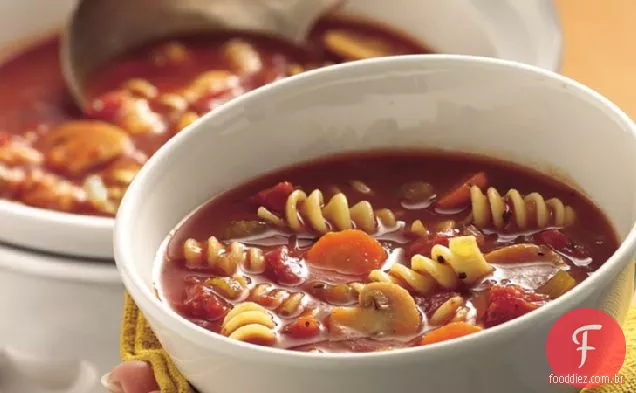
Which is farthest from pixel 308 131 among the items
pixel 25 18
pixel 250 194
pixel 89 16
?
pixel 25 18

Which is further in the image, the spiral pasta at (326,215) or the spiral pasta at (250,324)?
the spiral pasta at (326,215)

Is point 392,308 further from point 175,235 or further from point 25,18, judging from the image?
point 25,18

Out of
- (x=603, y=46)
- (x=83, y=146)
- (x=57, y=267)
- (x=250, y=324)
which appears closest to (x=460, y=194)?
(x=250, y=324)

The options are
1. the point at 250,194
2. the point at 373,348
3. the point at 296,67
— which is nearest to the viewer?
the point at 373,348

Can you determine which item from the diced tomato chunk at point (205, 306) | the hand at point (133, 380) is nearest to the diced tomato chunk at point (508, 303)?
the diced tomato chunk at point (205, 306)

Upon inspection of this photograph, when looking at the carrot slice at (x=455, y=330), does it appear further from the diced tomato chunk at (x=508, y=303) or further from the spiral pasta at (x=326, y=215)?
the spiral pasta at (x=326, y=215)

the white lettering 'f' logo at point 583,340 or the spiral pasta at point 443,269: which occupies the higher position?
the white lettering 'f' logo at point 583,340
